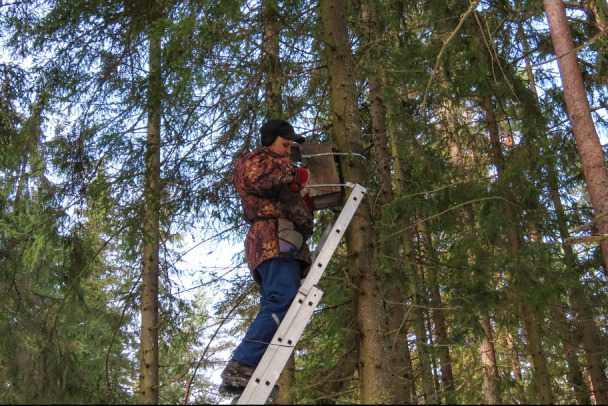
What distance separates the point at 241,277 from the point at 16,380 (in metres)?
9.60

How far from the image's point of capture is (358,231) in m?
4.55

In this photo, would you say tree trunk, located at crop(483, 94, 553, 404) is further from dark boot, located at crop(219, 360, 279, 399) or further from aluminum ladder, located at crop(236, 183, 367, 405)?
dark boot, located at crop(219, 360, 279, 399)

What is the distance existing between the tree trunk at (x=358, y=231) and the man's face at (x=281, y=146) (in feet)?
1.47

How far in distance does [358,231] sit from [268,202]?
712mm

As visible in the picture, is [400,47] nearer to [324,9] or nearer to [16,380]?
[324,9]

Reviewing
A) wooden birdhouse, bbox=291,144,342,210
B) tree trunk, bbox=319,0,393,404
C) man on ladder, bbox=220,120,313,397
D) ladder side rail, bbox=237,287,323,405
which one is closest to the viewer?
ladder side rail, bbox=237,287,323,405

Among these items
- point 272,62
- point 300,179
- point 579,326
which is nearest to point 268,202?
point 300,179

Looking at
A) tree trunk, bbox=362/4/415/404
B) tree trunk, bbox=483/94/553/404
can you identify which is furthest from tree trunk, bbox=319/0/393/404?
tree trunk, bbox=483/94/553/404

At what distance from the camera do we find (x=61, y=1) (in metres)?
6.50

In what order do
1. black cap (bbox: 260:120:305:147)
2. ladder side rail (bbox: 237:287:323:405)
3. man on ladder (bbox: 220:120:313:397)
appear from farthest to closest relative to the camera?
black cap (bbox: 260:120:305:147)
man on ladder (bbox: 220:120:313:397)
ladder side rail (bbox: 237:287:323:405)

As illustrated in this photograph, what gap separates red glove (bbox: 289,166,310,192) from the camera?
14.0 ft

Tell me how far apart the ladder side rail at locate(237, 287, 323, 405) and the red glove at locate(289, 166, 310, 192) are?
774 mm

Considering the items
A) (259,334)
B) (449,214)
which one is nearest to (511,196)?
(449,214)

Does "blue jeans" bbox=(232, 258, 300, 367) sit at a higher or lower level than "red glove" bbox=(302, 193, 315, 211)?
lower
